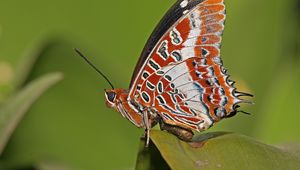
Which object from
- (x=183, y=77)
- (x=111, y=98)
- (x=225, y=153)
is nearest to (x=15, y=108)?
(x=111, y=98)

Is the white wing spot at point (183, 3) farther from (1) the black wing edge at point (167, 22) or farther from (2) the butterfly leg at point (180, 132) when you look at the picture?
(2) the butterfly leg at point (180, 132)

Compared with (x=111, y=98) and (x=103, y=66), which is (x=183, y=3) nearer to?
(x=111, y=98)

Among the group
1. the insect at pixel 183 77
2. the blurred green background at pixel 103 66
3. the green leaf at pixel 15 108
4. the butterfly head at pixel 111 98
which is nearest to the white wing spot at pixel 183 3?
the insect at pixel 183 77

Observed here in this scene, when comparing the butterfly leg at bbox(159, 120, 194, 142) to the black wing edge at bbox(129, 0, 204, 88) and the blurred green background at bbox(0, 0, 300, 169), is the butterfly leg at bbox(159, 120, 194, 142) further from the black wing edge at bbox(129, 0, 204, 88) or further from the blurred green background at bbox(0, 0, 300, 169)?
the blurred green background at bbox(0, 0, 300, 169)

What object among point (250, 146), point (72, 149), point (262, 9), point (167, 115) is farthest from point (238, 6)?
point (250, 146)

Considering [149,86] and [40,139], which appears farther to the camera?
[40,139]

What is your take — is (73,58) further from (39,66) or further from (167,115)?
(167,115)

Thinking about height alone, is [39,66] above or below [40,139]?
above

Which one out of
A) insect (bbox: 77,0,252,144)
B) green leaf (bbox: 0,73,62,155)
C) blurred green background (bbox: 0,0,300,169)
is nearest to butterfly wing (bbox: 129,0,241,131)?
insect (bbox: 77,0,252,144)
